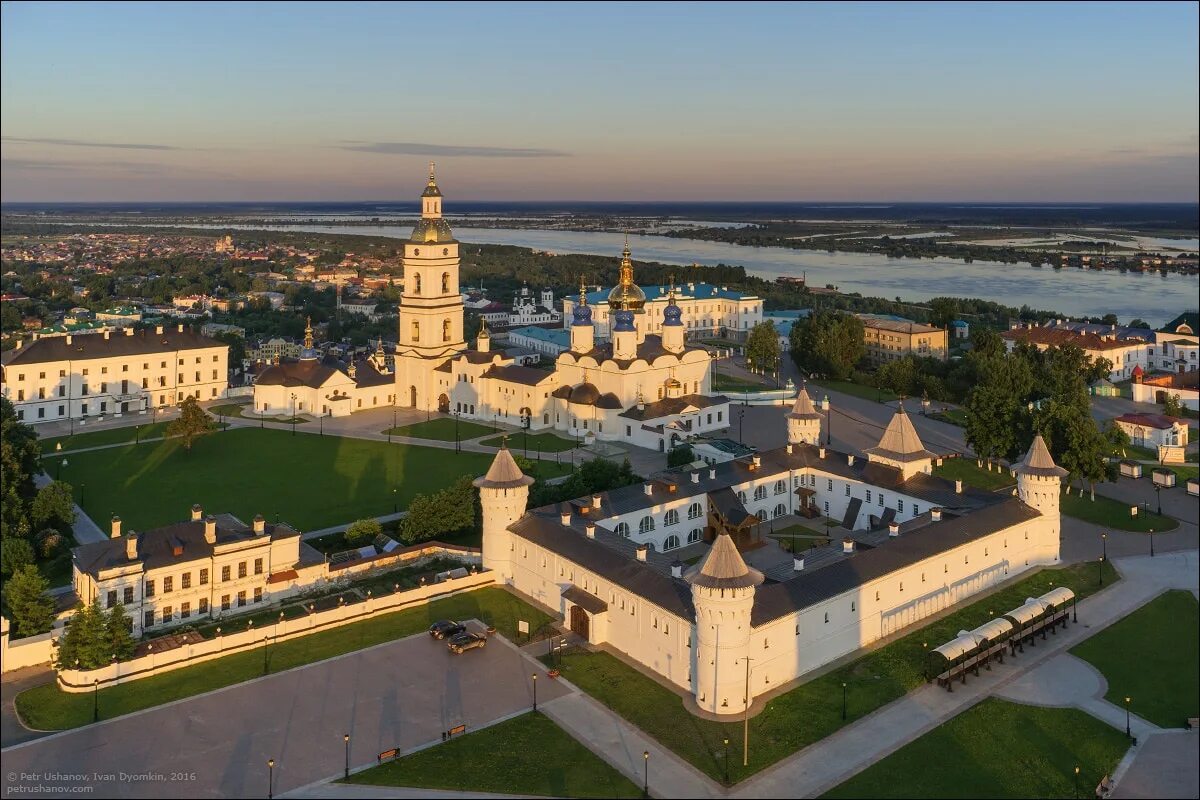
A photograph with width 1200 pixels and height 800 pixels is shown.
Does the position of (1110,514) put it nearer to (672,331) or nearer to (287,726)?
(672,331)

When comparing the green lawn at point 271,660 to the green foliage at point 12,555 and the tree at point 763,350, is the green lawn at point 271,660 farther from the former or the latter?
the tree at point 763,350

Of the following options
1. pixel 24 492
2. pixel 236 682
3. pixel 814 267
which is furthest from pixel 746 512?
pixel 814 267

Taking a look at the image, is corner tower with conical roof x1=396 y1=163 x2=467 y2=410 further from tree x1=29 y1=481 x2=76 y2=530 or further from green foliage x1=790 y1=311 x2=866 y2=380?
tree x1=29 y1=481 x2=76 y2=530

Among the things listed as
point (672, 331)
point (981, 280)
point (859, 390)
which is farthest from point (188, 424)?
point (981, 280)

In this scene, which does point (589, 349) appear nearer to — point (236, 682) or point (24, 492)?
point (24, 492)

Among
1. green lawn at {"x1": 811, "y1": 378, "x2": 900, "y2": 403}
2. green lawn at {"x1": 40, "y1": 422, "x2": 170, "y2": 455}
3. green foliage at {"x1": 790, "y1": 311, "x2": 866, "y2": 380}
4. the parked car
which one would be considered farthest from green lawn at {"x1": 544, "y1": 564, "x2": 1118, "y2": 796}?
green foliage at {"x1": 790, "y1": 311, "x2": 866, "y2": 380}
